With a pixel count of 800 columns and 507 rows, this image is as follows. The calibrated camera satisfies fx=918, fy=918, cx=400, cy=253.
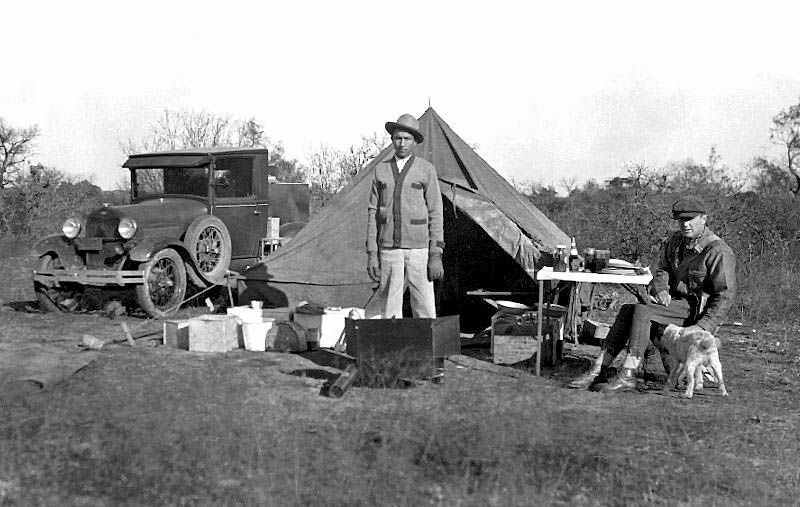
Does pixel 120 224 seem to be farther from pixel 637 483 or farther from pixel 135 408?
pixel 637 483

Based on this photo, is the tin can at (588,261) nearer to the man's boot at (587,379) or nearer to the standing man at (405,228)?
the man's boot at (587,379)

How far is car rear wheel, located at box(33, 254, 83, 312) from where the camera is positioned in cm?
965

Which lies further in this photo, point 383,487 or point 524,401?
point 524,401

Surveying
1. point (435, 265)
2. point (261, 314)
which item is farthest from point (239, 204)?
point (435, 265)

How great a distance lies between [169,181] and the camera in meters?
10.4

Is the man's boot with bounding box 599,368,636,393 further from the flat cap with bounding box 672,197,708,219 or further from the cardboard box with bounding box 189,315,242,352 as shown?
the cardboard box with bounding box 189,315,242,352

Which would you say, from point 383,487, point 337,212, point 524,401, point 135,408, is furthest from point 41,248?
point 383,487

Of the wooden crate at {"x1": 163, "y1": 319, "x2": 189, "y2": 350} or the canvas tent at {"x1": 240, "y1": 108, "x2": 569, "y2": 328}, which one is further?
the canvas tent at {"x1": 240, "y1": 108, "x2": 569, "y2": 328}

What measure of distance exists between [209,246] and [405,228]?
3.75 metres

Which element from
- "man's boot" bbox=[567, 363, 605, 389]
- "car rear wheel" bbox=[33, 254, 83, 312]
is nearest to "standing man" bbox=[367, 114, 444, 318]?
"man's boot" bbox=[567, 363, 605, 389]

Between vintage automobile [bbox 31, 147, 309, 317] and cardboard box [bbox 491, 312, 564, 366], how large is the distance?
9.96ft

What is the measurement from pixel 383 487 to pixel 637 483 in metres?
1.12

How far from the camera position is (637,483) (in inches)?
157

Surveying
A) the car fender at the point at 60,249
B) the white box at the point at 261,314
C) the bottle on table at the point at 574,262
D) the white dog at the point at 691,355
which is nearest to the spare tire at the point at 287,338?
the white box at the point at 261,314
